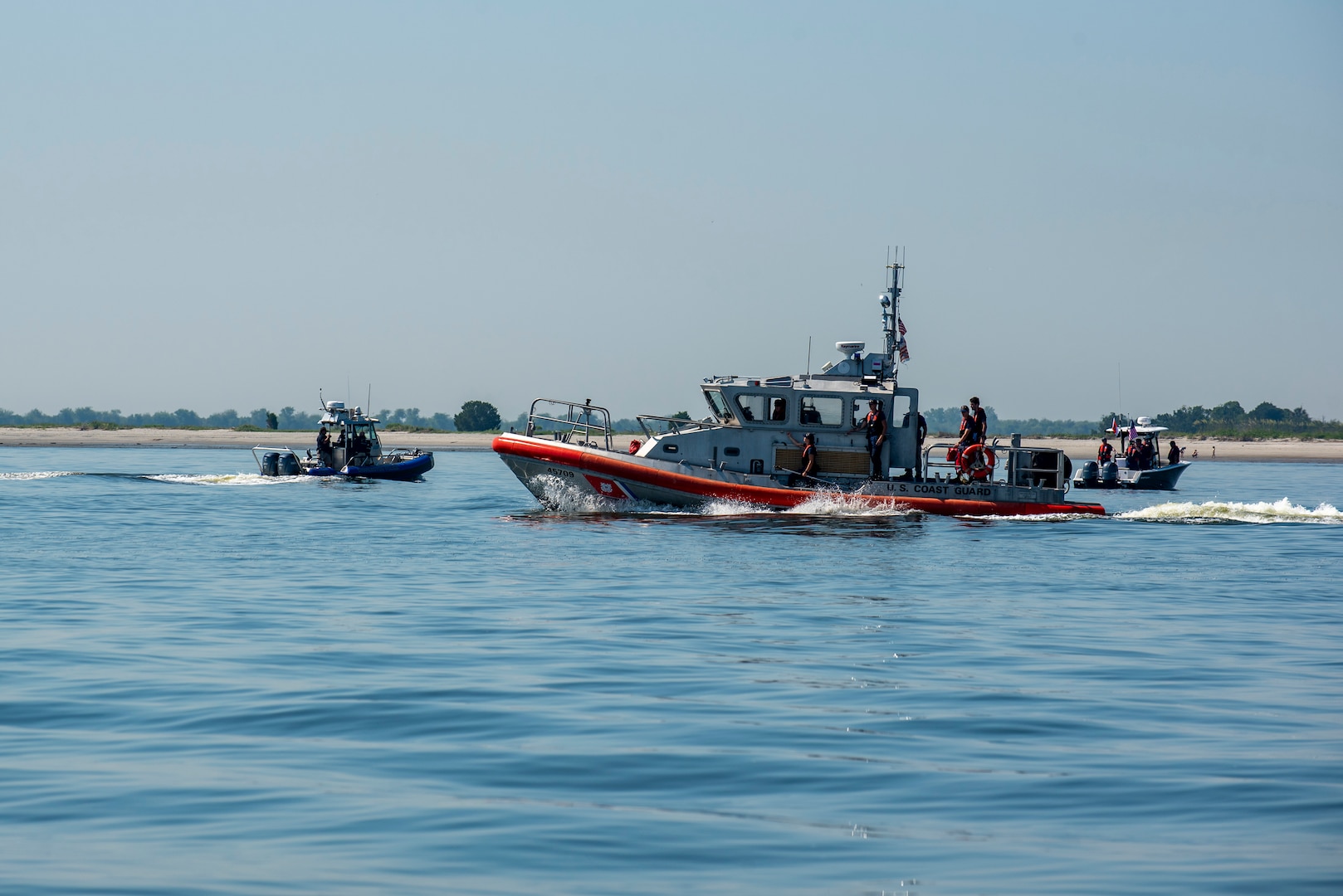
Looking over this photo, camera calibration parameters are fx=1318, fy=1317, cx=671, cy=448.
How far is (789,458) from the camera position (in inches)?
996

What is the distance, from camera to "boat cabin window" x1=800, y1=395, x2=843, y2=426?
82.3 feet

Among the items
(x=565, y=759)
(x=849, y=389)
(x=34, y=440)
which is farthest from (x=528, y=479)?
(x=34, y=440)

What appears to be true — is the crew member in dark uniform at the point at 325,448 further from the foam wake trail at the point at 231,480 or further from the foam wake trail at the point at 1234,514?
the foam wake trail at the point at 1234,514

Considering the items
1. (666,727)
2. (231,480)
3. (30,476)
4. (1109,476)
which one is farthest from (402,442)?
(666,727)

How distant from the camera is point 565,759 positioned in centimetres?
724

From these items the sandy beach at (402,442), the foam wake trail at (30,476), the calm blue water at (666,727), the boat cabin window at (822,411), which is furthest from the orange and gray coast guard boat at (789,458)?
the sandy beach at (402,442)

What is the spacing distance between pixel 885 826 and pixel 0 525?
22.1m

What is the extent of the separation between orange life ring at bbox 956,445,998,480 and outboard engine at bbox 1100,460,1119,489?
19.2 m

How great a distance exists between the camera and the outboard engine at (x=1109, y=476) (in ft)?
143

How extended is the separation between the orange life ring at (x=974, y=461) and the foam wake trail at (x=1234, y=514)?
3.22 m

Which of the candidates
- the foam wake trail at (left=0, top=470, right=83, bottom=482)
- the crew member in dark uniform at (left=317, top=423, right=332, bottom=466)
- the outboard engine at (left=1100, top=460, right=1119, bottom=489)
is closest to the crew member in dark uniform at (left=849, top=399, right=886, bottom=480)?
the crew member in dark uniform at (left=317, top=423, right=332, bottom=466)

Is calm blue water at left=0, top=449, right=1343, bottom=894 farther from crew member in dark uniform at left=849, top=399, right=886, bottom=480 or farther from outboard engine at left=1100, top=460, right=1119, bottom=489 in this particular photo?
outboard engine at left=1100, top=460, right=1119, bottom=489

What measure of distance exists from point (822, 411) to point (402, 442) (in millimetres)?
70420

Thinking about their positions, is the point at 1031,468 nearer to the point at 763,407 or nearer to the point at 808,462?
the point at 808,462
